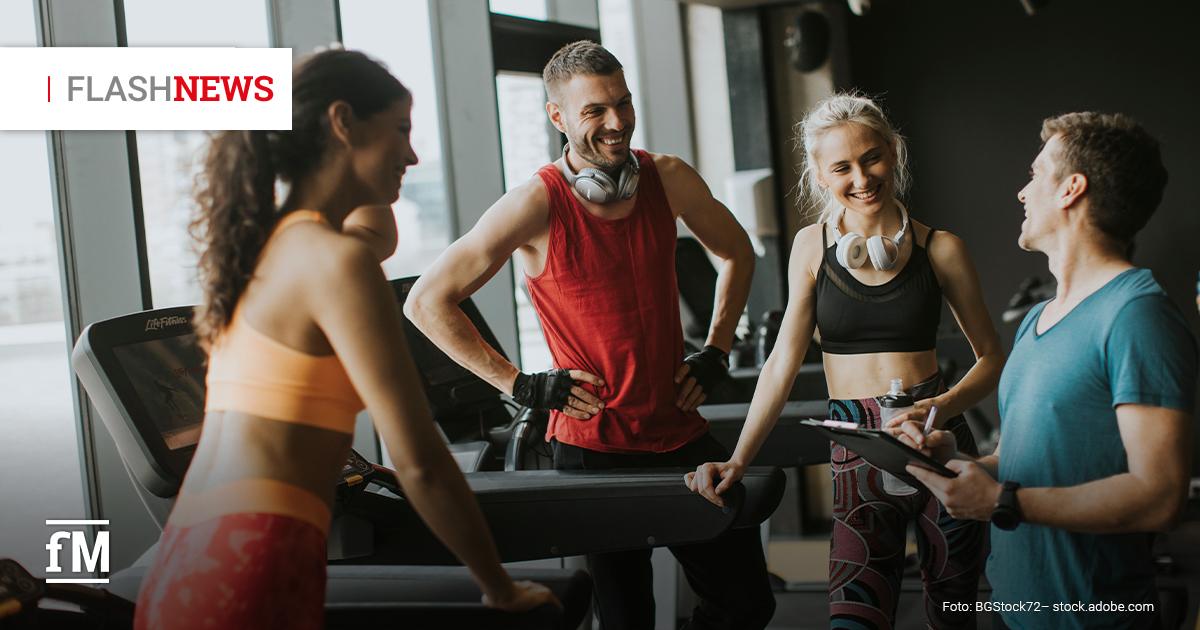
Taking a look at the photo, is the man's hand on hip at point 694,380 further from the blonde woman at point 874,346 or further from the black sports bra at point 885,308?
the black sports bra at point 885,308

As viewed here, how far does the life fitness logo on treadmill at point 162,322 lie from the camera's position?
176 centimetres

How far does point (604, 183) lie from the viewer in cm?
220

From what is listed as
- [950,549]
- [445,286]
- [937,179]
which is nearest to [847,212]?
[950,549]

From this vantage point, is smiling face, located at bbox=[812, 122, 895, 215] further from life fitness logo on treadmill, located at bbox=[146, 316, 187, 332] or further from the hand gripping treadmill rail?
life fitness logo on treadmill, located at bbox=[146, 316, 187, 332]

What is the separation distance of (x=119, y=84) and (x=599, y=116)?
3.00 ft

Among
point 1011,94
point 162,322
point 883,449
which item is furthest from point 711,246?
point 1011,94

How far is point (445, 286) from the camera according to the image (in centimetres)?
230

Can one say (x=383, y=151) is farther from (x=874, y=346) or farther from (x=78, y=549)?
(x=78, y=549)

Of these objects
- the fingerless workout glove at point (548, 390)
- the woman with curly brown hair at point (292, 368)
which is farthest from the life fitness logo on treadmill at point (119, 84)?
the fingerless workout glove at point (548, 390)

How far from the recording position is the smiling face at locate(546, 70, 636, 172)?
2184 mm

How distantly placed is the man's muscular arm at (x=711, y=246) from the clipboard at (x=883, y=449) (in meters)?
0.57

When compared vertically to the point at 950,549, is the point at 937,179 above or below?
above

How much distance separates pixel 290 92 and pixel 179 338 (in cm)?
70

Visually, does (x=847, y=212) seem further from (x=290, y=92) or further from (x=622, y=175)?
(x=290, y=92)
